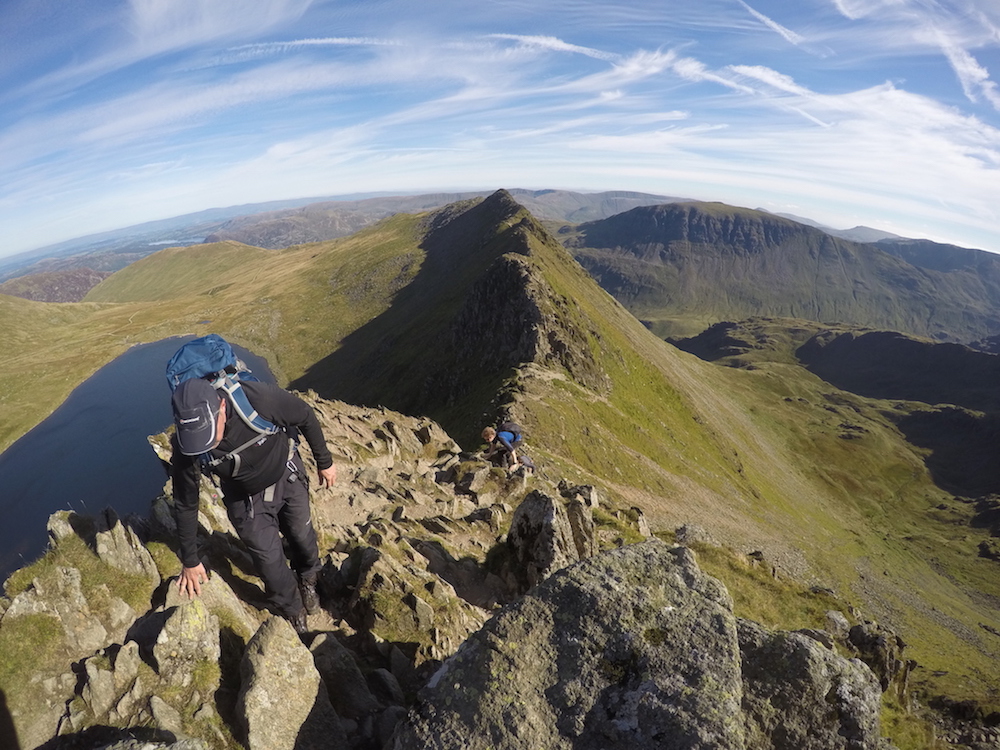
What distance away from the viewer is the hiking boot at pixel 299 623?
38.1 feet

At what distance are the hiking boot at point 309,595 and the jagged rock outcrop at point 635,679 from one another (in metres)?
5.71

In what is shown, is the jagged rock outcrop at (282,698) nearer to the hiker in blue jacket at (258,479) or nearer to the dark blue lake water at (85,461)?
the hiker in blue jacket at (258,479)

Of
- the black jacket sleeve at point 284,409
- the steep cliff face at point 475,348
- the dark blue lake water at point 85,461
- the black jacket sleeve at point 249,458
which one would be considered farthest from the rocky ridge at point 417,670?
the dark blue lake water at point 85,461

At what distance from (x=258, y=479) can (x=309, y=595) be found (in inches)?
169

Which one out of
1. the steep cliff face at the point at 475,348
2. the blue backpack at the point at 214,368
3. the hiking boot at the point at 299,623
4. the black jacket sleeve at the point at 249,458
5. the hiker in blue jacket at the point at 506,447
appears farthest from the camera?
the steep cliff face at the point at 475,348

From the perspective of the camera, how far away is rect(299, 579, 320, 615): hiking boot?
1259 centimetres

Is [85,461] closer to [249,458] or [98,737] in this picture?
[249,458]

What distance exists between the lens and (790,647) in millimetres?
9297

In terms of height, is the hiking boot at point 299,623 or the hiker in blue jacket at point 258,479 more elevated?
the hiker in blue jacket at point 258,479

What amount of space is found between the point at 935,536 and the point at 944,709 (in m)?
156

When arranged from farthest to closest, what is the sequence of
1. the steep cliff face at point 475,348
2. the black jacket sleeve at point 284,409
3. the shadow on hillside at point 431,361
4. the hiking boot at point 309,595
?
the shadow on hillside at point 431,361, the steep cliff face at point 475,348, the hiking boot at point 309,595, the black jacket sleeve at point 284,409

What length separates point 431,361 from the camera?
11156 cm

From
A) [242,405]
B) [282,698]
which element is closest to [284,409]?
[242,405]

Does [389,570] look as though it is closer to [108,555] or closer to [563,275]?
[108,555]
